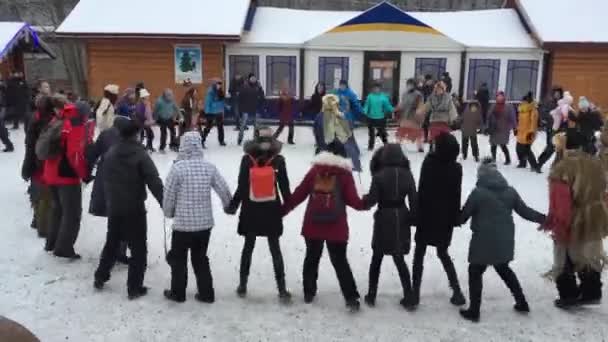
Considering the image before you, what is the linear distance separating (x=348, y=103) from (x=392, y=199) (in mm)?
6668

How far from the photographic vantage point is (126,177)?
549cm

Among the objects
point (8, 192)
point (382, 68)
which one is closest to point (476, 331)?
point (8, 192)

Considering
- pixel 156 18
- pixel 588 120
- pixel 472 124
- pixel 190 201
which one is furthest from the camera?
pixel 156 18

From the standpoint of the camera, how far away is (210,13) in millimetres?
17469

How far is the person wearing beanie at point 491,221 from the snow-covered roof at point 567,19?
12.7 meters

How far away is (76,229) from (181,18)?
38.8 ft

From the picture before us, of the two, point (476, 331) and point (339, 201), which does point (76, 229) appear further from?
point (476, 331)

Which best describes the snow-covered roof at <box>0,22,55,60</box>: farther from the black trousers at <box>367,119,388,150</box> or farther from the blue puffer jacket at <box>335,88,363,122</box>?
the black trousers at <box>367,119,388,150</box>

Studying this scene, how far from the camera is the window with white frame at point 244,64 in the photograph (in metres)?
17.0

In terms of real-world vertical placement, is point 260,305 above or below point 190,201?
below

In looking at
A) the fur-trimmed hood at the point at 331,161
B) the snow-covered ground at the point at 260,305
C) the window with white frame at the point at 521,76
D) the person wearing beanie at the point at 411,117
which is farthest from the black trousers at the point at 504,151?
the fur-trimmed hood at the point at 331,161

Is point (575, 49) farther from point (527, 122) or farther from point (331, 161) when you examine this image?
point (331, 161)

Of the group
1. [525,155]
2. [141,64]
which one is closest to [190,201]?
A: [525,155]

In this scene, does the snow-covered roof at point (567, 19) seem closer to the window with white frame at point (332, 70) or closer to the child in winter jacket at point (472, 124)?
the window with white frame at point (332, 70)
